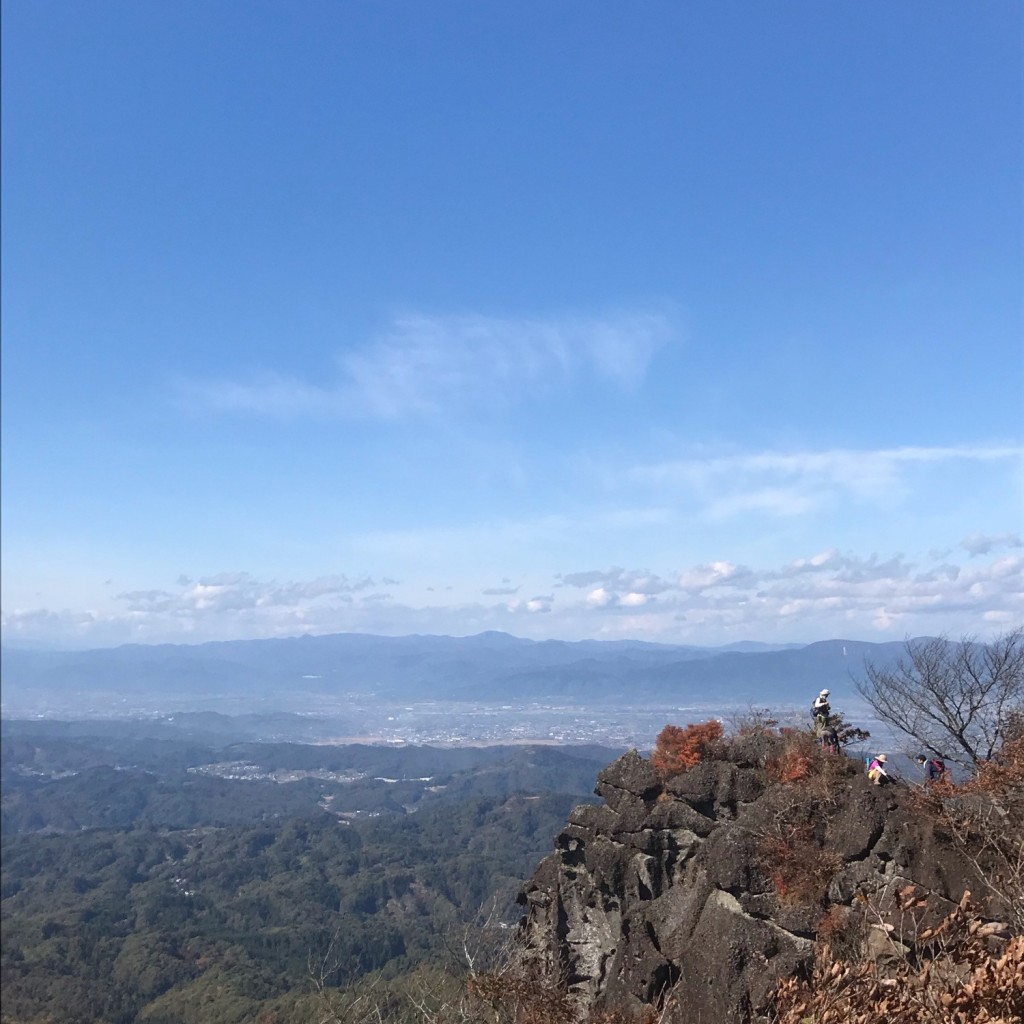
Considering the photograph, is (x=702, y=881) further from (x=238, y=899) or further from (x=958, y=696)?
(x=238, y=899)

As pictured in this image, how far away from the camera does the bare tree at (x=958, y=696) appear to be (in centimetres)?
1856

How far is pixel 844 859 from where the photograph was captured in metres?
14.4

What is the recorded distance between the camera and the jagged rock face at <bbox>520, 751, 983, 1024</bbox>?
13.6 metres

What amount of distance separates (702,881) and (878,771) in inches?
172

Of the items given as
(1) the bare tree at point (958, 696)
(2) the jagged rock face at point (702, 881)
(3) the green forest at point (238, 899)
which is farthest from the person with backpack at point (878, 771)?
(3) the green forest at point (238, 899)

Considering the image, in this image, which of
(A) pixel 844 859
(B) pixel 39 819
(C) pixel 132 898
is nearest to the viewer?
(A) pixel 844 859

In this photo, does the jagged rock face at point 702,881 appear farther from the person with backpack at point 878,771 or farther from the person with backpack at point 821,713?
the person with backpack at point 821,713

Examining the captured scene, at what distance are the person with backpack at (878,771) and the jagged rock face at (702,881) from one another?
1.13ft

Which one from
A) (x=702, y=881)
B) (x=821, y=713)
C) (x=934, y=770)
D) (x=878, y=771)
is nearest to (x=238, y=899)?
(x=702, y=881)

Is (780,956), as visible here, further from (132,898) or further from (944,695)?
(132,898)

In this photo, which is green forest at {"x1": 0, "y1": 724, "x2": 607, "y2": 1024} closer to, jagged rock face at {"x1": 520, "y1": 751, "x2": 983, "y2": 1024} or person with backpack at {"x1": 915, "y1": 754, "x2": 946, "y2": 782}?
jagged rock face at {"x1": 520, "y1": 751, "x2": 983, "y2": 1024}

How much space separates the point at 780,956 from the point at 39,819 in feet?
770

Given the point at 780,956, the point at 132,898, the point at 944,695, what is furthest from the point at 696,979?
the point at 132,898

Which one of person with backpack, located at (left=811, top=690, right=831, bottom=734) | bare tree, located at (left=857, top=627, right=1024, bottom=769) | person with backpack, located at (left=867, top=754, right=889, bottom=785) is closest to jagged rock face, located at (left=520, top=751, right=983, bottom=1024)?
person with backpack, located at (left=867, top=754, right=889, bottom=785)
